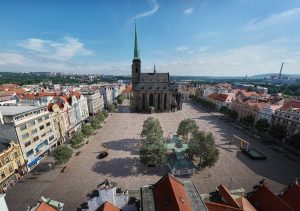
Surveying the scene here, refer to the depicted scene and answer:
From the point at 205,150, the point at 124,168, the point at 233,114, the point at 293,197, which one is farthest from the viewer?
the point at 233,114

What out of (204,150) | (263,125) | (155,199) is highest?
(155,199)

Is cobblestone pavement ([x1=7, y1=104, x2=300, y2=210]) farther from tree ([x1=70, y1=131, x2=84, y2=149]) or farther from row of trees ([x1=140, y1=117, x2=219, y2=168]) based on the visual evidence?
row of trees ([x1=140, y1=117, x2=219, y2=168])

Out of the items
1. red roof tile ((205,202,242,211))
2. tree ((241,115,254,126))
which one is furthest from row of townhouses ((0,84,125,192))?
tree ((241,115,254,126))

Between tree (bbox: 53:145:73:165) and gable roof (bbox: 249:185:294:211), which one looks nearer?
gable roof (bbox: 249:185:294:211)

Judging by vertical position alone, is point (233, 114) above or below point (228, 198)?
below

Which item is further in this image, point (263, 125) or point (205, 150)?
point (263, 125)

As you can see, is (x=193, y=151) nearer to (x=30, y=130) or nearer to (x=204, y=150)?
(x=204, y=150)

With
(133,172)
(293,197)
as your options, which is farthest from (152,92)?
(293,197)
